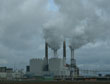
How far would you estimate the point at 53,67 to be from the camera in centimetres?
18562

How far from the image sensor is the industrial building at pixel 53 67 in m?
184

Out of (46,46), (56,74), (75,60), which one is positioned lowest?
(56,74)

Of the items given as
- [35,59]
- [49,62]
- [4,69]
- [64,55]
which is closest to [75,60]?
[64,55]

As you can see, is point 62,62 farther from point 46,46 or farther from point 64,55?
point 46,46

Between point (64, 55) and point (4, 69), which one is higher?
point (64, 55)

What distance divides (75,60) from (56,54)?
19.4 metres

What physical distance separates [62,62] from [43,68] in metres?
20.3

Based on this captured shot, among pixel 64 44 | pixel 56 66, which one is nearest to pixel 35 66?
pixel 56 66

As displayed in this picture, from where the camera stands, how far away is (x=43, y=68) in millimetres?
194250

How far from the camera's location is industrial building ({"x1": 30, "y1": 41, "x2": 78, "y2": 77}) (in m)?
184

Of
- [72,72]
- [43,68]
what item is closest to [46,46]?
[43,68]

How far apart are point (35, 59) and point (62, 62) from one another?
1015 inches

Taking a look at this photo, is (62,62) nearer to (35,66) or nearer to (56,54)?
(56,54)

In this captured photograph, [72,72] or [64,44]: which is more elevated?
[64,44]
